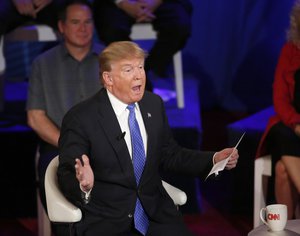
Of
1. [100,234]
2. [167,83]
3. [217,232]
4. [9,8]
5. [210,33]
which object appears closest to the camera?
[100,234]

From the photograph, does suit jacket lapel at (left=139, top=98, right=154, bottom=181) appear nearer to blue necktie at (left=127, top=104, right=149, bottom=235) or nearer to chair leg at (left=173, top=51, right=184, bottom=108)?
blue necktie at (left=127, top=104, right=149, bottom=235)

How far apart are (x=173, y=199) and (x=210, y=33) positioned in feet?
11.5

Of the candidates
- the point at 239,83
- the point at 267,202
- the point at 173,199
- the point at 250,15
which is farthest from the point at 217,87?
the point at 173,199

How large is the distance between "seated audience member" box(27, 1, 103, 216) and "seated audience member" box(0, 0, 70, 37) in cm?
58

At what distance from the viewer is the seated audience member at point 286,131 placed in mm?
4621

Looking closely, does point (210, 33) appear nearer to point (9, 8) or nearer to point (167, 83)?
point (167, 83)

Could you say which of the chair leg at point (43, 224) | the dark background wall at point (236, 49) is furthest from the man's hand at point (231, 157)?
the dark background wall at point (236, 49)

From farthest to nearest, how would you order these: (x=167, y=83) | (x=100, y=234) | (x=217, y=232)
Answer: (x=167, y=83) < (x=217, y=232) < (x=100, y=234)

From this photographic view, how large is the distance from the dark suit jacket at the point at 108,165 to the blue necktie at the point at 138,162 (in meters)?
0.02

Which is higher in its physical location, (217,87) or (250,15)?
(250,15)

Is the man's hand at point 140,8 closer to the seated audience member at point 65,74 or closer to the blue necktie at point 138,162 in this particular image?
the seated audience member at point 65,74

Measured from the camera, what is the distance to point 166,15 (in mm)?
5625

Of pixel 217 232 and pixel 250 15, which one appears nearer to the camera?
pixel 217 232

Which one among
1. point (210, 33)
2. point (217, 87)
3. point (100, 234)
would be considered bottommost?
point (217, 87)
